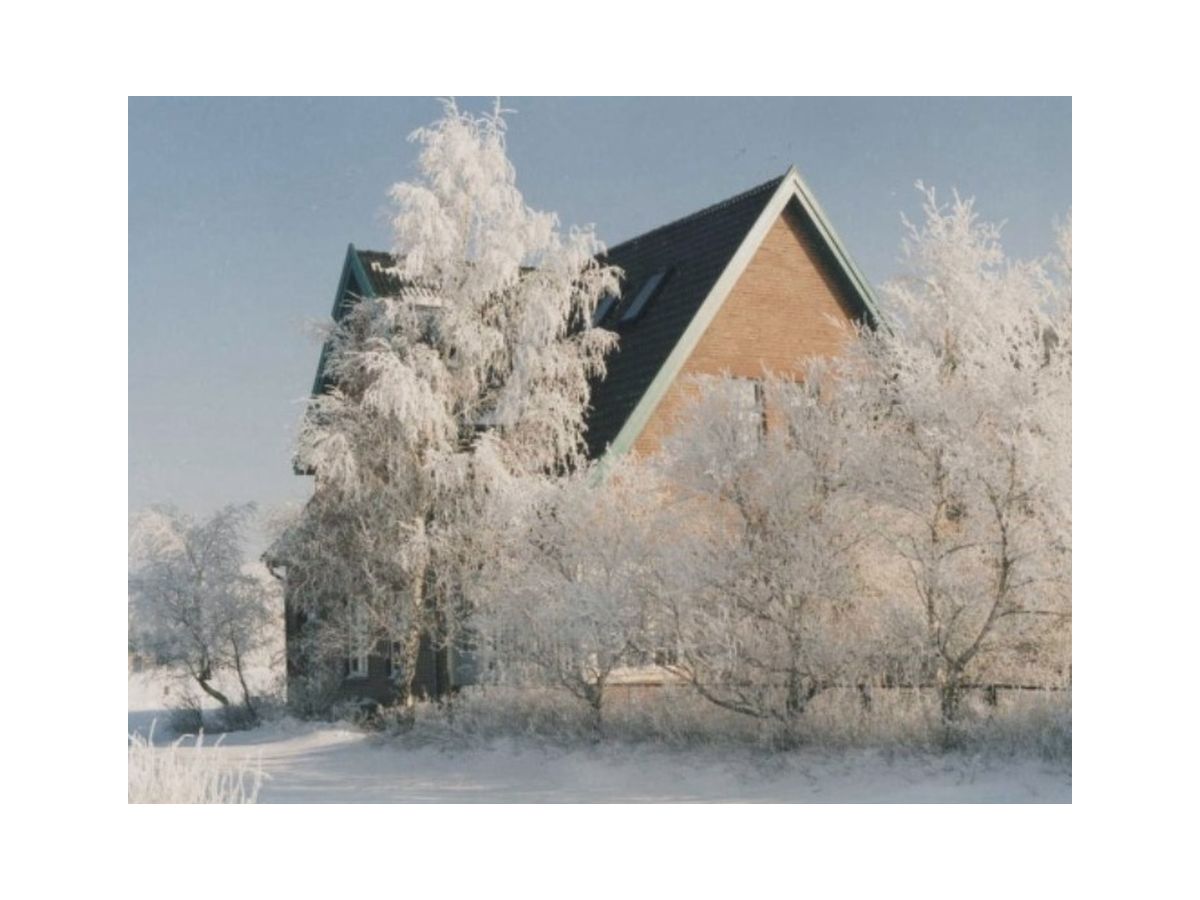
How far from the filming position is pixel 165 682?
2047 cm

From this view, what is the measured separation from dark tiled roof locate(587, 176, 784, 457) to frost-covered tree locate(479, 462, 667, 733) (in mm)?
2167

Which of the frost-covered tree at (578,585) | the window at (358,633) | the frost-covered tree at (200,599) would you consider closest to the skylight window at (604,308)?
the frost-covered tree at (578,585)

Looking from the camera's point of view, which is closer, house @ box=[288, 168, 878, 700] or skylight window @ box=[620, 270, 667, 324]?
house @ box=[288, 168, 878, 700]

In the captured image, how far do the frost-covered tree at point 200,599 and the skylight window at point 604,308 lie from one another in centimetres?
537

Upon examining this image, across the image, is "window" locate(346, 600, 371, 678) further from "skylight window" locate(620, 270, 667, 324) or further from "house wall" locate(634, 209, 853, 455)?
"skylight window" locate(620, 270, 667, 324)

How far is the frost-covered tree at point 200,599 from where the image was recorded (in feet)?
65.0

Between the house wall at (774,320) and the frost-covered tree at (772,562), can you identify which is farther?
the house wall at (774,320)

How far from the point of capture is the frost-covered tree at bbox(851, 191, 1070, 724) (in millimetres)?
12680

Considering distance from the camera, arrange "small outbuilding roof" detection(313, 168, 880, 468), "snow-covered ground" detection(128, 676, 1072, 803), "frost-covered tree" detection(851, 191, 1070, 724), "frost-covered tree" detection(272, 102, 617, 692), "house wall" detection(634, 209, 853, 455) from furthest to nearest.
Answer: "house wall" detection(634, 209, 853, 455) < "small outbuilding roof" detection(313, 168, 880, 468) < "frost-covered tree" detection(272, 102, 617, 692) < "frost-covered tree" detection(851, 191, 1070, 724) < "snow-covered ground" detection(128, 676, 1072, 803)

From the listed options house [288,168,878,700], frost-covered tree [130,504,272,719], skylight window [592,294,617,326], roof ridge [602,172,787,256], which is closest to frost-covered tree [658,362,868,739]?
house [288,168,878,700]

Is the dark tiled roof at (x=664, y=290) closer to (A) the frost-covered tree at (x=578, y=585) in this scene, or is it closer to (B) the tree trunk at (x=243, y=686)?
(A) the frost-covered tree at (x=578, y=585)
